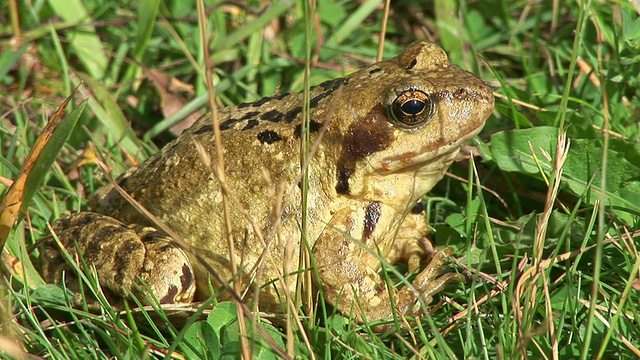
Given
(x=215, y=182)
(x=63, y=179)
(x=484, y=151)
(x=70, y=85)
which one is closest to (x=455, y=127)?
(x=484, y=151)

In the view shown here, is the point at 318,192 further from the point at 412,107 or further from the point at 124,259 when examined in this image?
the point at 124,259

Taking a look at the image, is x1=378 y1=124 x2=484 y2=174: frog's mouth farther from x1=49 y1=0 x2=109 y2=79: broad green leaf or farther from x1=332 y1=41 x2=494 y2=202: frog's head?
x1=49 y1=0 x2=109 y2=79: broad green leaf

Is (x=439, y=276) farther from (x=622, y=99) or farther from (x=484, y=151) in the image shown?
(x=622, y=99)

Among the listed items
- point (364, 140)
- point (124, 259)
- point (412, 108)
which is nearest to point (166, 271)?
point (124, 259)

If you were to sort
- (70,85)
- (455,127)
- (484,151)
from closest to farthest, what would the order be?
(455,127)
(484,151)
(70,85)

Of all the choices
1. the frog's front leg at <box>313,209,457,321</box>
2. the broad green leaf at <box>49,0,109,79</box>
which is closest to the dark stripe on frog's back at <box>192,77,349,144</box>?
the frog's front leg at <box>313,209,457,321</box>

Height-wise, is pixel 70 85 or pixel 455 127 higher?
pixel 70 85

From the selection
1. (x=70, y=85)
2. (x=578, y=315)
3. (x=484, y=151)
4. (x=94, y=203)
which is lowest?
(x=578, y=315)

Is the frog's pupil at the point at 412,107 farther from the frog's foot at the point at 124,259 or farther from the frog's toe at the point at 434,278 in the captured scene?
the frog's foot at the point at 124,259
